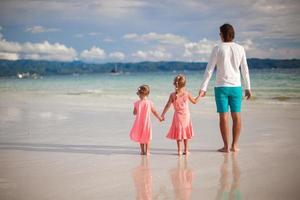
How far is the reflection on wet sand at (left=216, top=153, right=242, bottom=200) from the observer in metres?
3.43

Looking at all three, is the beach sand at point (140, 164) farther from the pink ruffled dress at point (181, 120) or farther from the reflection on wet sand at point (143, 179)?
the pink ruffled dress at point (181, 120)

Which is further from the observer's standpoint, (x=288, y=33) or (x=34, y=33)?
(x=34, y=33)

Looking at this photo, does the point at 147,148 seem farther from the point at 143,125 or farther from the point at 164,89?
the point at 164,89

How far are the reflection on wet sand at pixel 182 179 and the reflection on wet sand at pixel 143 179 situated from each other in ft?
0.80

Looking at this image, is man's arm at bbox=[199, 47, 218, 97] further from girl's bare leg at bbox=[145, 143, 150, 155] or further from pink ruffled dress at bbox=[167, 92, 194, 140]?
girl's bare leg at bbox=[145, 143, 150, 155]

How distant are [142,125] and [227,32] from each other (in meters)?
1.70

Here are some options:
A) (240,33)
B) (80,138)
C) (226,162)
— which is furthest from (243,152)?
(240,33)

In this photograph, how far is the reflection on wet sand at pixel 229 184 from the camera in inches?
135

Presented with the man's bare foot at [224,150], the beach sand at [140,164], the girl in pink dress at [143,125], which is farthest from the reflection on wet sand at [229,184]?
the girl in pink dress at [143,125]

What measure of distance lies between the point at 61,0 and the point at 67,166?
56.4 ft

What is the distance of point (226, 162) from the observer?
467 centimetres

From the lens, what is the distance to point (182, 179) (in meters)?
3.97

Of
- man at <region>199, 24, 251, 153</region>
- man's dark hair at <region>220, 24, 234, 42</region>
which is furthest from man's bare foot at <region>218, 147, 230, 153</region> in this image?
man's dark hair at <region>220, 24, 234, 42</region>

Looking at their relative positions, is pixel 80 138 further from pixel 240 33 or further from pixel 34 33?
pixel 34 33
